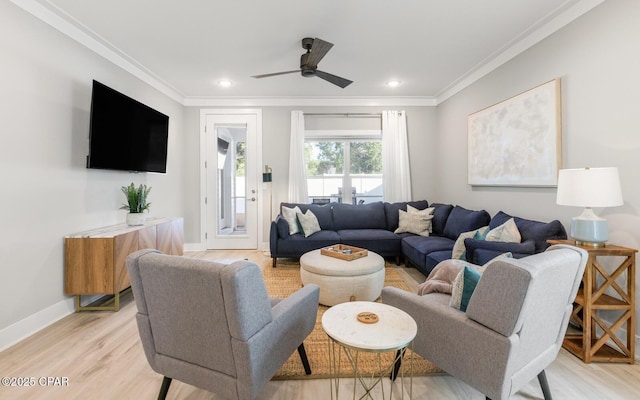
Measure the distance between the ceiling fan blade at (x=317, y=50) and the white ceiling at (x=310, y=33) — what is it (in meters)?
0.23

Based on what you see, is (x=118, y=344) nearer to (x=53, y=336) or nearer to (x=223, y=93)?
(x=53, y=336)

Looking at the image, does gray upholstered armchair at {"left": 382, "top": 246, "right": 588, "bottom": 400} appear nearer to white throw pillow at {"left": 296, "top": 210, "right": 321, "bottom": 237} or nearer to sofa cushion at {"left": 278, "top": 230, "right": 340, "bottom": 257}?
sofa cushion at {"left": 278, "top": 230, "right": 340, "bottom": 257}

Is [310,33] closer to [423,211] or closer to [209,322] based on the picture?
[209,322]

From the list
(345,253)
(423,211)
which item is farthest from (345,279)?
(423,211)

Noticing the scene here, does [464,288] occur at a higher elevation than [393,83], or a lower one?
lower

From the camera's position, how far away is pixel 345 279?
2.61 meters

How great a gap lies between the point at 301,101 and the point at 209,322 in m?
4.33

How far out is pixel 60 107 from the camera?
8.42ft

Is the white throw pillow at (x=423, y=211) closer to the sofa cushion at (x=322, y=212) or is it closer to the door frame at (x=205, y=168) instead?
the sofa cushion at (x=322, y=212)

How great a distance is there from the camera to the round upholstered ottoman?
262 cm

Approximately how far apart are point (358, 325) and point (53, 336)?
8.30 feet

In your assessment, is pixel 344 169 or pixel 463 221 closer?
pixel 463 221

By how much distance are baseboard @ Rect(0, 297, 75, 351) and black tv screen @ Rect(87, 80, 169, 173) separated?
1.30 m

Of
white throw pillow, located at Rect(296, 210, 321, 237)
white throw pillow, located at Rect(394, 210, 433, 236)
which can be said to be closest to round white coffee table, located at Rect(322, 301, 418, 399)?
white throw pillow, located at Rect(296, 210, 321, 237)
